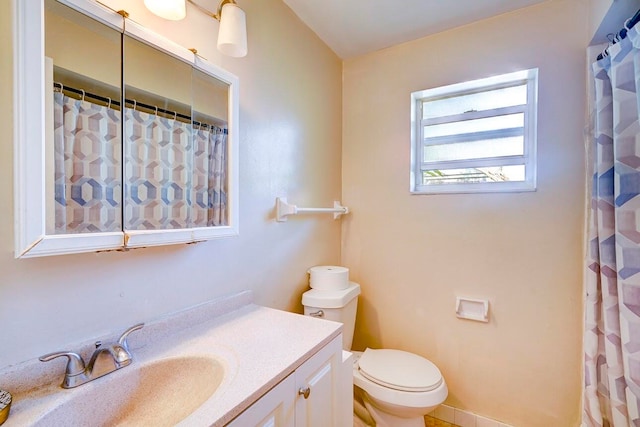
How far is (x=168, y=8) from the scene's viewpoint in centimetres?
89

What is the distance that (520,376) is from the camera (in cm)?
152

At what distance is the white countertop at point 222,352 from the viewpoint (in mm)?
617

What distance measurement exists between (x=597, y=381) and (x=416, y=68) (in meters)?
1.86

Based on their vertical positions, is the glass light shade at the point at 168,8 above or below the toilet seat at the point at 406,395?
above

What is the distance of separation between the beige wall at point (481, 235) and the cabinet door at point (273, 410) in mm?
1218

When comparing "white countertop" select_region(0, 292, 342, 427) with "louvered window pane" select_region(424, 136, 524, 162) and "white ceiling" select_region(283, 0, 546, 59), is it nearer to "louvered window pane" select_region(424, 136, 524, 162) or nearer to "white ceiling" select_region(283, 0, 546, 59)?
"louvered window pane" select_region(424, 136, 524, 162)

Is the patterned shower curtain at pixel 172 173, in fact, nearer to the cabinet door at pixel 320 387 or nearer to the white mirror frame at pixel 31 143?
the white mirror frame at pixel 31 143

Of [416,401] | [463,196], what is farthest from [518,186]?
[416,401]

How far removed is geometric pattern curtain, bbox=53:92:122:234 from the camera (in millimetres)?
688

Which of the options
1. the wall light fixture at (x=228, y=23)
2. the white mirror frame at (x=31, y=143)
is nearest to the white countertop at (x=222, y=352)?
the white mirror frame at (x=31, y=143)

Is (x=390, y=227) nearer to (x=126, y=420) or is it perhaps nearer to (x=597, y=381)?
(x=597, y=381)

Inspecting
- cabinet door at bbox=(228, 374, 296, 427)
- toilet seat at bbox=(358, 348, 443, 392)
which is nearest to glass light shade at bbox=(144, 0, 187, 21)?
cabinet door at bbox=(228, 374, 296, 427)

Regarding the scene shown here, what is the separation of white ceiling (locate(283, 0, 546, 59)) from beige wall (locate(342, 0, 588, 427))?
0.25 feet

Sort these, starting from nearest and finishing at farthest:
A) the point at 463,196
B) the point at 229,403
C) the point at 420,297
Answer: the point at 229,403, the point at 463,196, the point at 420,297
